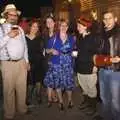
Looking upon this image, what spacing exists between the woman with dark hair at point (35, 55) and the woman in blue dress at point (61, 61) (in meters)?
0.44

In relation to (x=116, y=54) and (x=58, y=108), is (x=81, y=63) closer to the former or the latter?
(x=58, y=108)

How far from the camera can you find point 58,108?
923 centimetres

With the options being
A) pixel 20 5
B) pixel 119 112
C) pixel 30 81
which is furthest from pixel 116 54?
pixel 20 5

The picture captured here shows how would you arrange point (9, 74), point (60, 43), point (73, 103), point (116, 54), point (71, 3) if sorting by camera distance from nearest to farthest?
1. point (116, 54)
2. point (9, 74)
3. point (60, 43)
4. point (73, 103)
5. point (71, 3)

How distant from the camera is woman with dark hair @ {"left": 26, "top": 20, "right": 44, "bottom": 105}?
9.53 m

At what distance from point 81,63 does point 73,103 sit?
132cm

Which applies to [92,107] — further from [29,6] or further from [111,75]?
[29,6]

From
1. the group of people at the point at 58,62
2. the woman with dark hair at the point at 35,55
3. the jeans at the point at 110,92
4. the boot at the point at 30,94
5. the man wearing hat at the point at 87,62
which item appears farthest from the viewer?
the boot at the point at 30,94

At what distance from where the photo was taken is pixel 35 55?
962 centimetres

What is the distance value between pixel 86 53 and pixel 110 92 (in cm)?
175

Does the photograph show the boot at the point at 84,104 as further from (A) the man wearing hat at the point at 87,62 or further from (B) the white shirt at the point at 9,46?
(B) the white shirt at the point at 9,46

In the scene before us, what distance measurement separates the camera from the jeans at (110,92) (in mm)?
6781

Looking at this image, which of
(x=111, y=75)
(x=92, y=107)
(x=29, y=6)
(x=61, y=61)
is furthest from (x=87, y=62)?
(x=29, y=6)

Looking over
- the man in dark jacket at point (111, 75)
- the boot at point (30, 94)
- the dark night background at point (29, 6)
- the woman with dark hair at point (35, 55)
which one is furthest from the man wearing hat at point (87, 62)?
the dark night background at point (29, 6)
